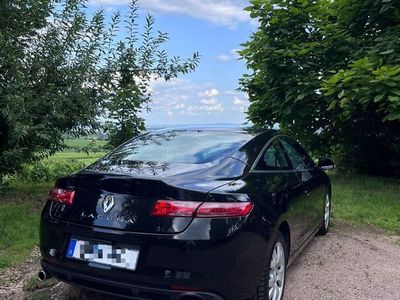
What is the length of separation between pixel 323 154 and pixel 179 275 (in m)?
10.1

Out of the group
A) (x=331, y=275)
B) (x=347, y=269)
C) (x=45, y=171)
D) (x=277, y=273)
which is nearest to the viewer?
(x=277, y=273)

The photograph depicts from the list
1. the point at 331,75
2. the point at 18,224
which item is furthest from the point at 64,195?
the point at 331,75

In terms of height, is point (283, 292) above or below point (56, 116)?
below

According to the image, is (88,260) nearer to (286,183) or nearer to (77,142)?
(286,183)

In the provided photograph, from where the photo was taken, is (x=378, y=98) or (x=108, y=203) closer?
(x=108, y=203)

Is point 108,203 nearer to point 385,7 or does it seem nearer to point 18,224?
point 18,224

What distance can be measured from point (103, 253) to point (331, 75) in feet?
24.0

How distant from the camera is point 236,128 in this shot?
4715mm

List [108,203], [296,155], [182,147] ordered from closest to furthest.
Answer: [108,203] < [182,147] < [296,155]

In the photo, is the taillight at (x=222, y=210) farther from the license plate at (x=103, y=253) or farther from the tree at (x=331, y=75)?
the tree at (x=331, y=75)

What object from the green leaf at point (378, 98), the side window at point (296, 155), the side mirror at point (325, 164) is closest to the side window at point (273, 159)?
the side window at point (296, 155)

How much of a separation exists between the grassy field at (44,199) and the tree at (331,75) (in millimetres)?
1524

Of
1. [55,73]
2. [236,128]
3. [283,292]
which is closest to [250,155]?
[236,128]

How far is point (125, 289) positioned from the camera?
9.86 feet
